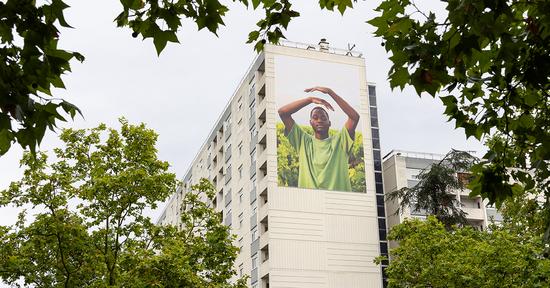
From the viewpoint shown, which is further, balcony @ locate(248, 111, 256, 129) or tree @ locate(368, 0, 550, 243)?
balcony @ locate(248, 111, 256, 129)

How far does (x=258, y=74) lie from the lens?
51.2m

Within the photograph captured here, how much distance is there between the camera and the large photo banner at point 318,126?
4775 cm

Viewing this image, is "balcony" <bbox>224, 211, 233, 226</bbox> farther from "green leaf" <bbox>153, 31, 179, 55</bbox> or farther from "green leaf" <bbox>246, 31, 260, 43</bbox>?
"green leaf" <bbox>153, 31, 179, 55</bbox>

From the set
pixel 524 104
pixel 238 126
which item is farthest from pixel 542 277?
pixel 238 126

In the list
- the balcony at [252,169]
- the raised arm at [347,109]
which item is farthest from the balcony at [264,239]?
the raised arm at [347,109]

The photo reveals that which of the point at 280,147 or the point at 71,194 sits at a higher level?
the point at 280,147

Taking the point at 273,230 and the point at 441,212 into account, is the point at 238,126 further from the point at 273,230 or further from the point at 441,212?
the point at 441,212

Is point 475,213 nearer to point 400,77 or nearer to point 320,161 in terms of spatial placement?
point 320,161

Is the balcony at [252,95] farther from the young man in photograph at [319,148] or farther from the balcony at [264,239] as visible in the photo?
the balcony at [264,239]

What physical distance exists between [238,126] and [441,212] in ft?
73.4

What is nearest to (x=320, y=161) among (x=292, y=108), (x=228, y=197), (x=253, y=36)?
(x=292, y=108)

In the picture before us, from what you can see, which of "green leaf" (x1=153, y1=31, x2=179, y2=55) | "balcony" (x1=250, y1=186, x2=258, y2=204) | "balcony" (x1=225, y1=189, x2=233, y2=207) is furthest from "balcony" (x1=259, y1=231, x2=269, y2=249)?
"green leaf" (x1=153, y1=31, x2=179, y2=55)

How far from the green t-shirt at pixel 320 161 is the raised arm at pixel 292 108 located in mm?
426

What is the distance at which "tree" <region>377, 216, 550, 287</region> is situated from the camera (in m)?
22.6
